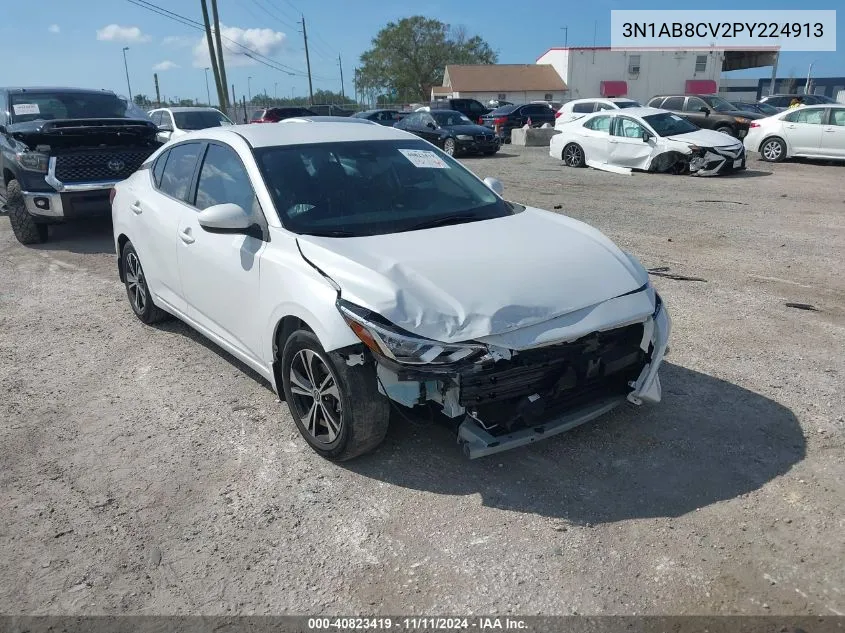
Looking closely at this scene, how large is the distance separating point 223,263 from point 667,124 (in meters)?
14.0

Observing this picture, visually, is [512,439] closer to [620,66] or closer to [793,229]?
[793,229]

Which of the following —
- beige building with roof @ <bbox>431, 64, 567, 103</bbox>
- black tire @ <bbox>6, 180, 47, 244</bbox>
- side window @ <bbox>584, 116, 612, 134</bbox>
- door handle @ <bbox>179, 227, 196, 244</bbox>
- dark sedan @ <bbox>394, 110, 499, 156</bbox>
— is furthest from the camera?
beige building with roof @ <bbox>431, 64, 567, 103</bbox>

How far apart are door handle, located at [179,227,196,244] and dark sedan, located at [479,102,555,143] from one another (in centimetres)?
2439

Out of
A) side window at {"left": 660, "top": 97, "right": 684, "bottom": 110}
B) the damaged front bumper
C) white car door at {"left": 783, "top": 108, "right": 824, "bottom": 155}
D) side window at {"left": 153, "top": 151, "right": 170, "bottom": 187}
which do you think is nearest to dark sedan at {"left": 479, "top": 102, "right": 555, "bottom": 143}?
side window at {"left": 660, "top": 97, "right": 684, "bottom": 110}

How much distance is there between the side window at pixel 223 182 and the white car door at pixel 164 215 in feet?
0.60

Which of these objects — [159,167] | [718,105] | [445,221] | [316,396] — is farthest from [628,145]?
[316,396]

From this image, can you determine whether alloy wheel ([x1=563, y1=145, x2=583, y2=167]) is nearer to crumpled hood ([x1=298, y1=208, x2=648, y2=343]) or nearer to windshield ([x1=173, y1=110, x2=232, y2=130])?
windshield ([x1=173, y1=110, x2=232, y2=130])

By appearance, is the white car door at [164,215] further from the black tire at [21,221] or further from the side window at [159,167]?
the black tire at [21,221]

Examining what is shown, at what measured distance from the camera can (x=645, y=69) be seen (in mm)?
60438

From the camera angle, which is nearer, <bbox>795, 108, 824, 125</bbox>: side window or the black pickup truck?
the black pickup truck

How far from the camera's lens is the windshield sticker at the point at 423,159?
15.2 ft

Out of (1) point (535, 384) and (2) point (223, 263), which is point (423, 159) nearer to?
(2) point (223, 263)

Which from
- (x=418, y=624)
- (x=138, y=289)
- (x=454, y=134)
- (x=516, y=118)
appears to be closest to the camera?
(x=418, y=624)

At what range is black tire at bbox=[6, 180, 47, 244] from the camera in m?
8.84
